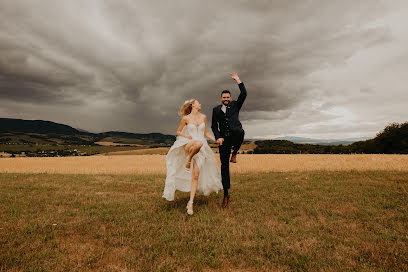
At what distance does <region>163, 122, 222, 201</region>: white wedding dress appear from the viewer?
24.8ft

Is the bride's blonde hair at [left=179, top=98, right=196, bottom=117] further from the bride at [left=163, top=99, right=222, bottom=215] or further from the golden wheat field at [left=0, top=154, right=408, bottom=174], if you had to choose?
the golden wheat field at [left=0, top=154, right=408, bottom=174]

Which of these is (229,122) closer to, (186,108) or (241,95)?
(241,95)

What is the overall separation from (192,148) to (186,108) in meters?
1.61

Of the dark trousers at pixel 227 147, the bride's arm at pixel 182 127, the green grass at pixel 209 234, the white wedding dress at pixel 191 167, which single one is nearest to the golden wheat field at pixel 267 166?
the white wedding dress at pixel 191 167

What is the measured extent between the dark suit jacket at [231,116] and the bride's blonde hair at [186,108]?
94cm

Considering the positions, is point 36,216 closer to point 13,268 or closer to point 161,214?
point 13,268

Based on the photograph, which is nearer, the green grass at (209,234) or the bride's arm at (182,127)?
the green grass at (209,234)

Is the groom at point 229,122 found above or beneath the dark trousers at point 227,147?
above

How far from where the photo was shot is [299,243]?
15.3 feet

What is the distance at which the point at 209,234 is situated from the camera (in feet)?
16.9

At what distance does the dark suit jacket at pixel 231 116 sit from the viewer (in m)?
7.42

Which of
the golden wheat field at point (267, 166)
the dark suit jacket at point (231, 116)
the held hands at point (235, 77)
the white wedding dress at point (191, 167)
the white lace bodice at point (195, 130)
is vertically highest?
the held hands at point (235, 77)

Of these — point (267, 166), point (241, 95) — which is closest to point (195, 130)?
point (241, 95)

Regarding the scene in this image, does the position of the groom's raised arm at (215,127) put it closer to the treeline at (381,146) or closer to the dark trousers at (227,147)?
the dark trousers at (227,147)
